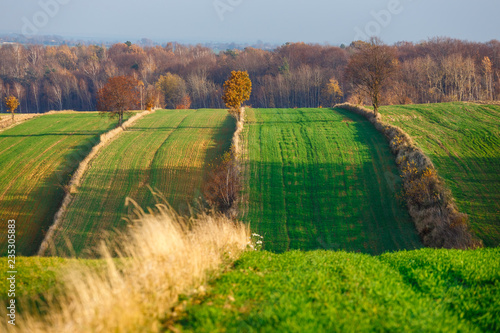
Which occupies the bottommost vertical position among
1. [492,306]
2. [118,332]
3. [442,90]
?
[492,306]

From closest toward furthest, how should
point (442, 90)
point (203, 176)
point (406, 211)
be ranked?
1. point (406, 211)
2. point (203, 176)
3. point (442, 90)

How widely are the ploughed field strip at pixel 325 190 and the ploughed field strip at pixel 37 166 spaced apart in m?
14.9

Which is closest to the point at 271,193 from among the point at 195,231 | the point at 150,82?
the point at 195,231

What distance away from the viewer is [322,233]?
2047 centimetres

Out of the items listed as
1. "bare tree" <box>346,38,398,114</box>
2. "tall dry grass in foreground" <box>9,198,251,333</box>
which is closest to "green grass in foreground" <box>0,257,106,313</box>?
"tall dry grass in foreground" <box>9,198,251,333</box>

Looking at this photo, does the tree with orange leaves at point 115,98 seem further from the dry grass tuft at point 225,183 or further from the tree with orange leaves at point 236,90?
the dry grass tuft at point 225,183

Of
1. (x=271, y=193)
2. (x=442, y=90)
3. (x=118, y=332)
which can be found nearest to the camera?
(x=118, y=332)

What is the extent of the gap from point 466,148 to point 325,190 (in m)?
13.6

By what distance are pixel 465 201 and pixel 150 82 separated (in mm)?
94446

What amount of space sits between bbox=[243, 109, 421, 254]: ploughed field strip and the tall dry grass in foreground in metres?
11.9

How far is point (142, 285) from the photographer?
6301 millimetres

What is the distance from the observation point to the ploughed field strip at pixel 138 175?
76.1ft

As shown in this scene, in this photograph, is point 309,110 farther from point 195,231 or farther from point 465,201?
point 195,231

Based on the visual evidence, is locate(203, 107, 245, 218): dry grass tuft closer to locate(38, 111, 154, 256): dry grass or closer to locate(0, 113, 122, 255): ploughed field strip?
locate(38, 111, 154, 256): dry grass
